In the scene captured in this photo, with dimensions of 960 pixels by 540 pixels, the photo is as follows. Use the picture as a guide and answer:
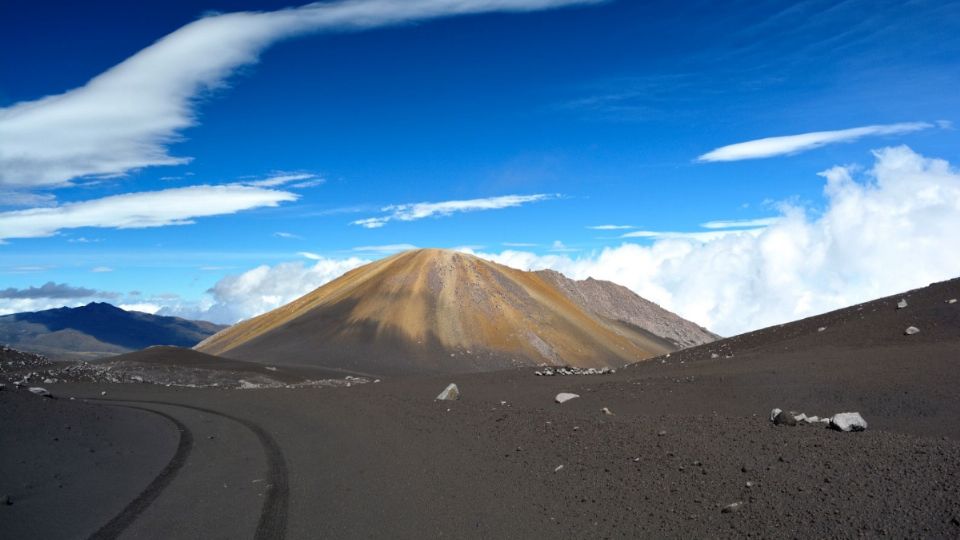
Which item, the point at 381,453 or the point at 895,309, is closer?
the point at 381,453

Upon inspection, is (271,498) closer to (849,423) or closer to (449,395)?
(849,423)

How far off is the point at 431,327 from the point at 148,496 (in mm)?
75673

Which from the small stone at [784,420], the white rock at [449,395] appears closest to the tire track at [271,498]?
the white rock at [449,395]

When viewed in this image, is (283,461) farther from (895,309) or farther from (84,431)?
(895,309)

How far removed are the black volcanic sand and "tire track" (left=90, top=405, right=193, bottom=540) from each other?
153 mm

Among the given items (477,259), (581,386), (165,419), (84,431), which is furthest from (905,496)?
(477,259)

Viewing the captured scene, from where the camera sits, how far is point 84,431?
685 inches

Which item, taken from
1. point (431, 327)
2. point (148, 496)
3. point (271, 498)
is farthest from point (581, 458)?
point (431, 327)

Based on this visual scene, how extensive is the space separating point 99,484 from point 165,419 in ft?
33.3

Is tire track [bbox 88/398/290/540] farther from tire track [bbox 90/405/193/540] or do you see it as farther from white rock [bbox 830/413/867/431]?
white rock [bbox 830/413/867/431]

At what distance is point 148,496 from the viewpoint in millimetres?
11789

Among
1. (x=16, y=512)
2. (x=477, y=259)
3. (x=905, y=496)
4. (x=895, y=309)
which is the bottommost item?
(x=16, y=512)

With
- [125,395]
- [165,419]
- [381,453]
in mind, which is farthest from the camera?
[125,395]

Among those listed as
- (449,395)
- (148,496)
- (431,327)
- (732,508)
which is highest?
(431,327)
